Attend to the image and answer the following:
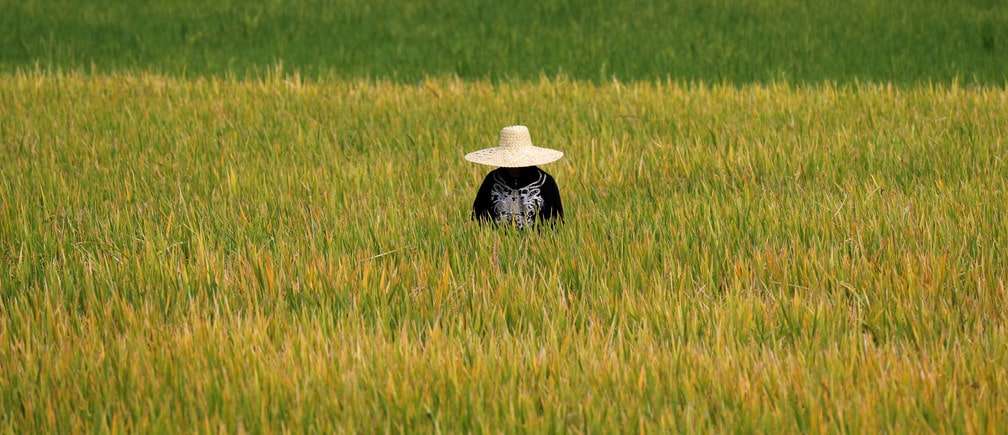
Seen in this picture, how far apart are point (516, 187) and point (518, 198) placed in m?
0.04

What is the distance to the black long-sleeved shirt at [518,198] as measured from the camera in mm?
3377

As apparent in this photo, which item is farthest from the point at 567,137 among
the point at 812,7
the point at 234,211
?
the point at 812,7

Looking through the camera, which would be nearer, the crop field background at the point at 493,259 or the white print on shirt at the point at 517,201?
the crop field background at the point at 493,259

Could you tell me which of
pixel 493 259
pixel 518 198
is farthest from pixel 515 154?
pixel 493 259

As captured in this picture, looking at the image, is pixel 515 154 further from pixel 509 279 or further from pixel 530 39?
pixel 530 39

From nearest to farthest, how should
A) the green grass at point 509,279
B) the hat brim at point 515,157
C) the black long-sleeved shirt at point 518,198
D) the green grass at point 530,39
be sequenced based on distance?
the green grass at point 509,279 < the hat brim at point 515,157 < the black long-sleeved shirt at point 518,198 < the green grass at point 530,39

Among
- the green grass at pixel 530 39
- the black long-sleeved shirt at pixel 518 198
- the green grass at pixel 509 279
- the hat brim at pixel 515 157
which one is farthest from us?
the green grass at pixel 530 39

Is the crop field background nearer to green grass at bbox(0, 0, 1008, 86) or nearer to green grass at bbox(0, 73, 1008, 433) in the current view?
green grass at bbox(0, 73, 1008, 433)

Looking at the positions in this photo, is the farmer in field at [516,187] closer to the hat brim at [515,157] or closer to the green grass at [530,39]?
the hat brim at [515,157]

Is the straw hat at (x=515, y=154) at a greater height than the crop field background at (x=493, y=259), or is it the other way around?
the straw hat at (x=515, y=154)

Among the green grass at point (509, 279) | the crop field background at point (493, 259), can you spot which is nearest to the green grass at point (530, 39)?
the crop field background at point (493, 259)

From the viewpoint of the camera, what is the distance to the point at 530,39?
8.25 metres

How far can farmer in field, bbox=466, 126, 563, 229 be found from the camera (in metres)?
3.33

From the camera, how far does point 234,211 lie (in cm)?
393
